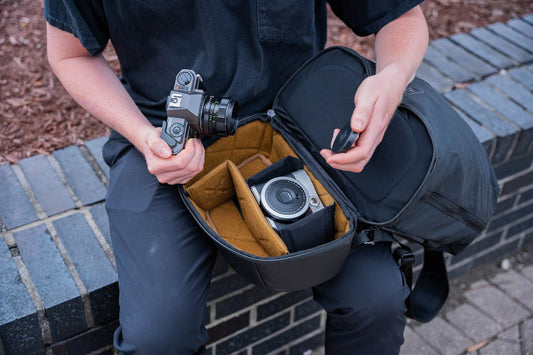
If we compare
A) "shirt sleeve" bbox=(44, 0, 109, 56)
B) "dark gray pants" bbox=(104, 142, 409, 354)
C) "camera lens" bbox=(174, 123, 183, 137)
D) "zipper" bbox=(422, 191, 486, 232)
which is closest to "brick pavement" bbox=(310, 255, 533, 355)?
"dark gray pants" bbox=(104, 142, 409, 354)

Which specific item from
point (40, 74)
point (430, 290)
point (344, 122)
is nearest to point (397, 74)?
point (344, 122)

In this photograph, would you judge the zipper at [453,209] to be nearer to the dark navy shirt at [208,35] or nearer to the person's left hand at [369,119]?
the person's left hand at [369,119]

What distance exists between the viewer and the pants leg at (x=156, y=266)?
1335 mm

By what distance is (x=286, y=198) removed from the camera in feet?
4.90

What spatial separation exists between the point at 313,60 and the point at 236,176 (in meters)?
0.45

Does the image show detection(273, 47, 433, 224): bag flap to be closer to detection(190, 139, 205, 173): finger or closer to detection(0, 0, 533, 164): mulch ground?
detection(190, 139, 205, 173): finger

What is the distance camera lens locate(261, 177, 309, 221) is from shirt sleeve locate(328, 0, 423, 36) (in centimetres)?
54

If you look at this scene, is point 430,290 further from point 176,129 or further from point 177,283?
point 176,129

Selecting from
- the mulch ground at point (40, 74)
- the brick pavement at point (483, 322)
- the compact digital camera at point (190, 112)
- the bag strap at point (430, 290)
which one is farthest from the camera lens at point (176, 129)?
the brick pavement at point (483, 322)

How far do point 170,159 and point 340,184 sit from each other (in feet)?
1.61

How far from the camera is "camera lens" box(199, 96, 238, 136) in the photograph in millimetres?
1369

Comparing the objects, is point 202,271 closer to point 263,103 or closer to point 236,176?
point 236,176

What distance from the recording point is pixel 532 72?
7.94 feet

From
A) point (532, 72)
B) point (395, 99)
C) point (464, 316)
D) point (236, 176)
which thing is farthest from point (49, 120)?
point (532, 72)
